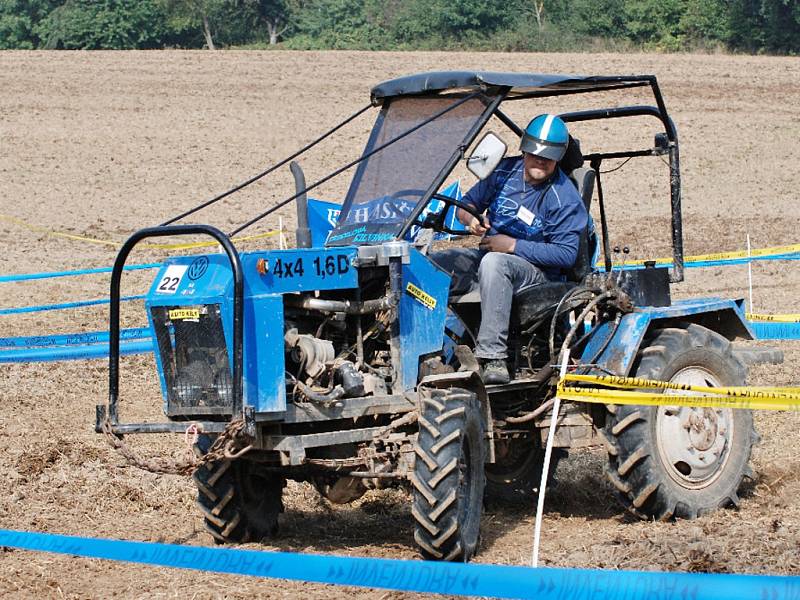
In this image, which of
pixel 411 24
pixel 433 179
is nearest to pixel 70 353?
pixel 433 179

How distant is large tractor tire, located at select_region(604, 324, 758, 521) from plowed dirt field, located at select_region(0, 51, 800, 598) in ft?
0.59

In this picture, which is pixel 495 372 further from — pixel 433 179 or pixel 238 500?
pixel 238 500

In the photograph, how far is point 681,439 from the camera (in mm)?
7355

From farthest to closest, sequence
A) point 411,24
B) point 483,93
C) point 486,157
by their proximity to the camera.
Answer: point 411,24, point 483,93, point 486,157

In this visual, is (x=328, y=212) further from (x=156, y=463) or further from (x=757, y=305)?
(x=757, y=305)

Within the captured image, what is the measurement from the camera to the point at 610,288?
7402mm

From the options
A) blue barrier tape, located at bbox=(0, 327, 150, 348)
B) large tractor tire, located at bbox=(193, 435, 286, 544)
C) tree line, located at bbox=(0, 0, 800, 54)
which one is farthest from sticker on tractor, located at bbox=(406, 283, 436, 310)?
tree line, located at bbox=(0, 0, 800, 54)

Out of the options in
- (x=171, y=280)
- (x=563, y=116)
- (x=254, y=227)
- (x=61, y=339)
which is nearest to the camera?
(x=171, y=280)

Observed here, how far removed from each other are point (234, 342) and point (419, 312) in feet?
3.64

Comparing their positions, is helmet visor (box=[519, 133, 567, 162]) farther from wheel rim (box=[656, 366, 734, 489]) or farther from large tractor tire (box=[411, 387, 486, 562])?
large tractor tire (box=[411, 387, 486, 562])

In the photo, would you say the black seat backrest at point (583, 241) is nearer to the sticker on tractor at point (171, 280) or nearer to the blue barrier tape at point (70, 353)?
the sticker on tractor at point (171, 280)

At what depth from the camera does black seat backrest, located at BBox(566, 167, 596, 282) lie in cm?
759

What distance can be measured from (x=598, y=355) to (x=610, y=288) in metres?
0.38

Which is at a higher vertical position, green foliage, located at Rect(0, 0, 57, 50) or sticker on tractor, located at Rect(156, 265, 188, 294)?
green foliage, located at Rect(0, 0, 57, 50)
